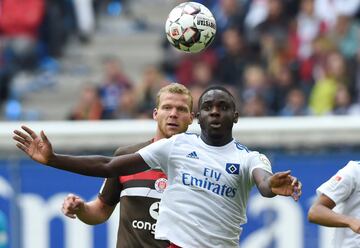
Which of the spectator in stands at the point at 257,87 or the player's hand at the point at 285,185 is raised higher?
the spectator in stands at the point at 257,87

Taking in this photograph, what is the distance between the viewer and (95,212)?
9195 millimetres

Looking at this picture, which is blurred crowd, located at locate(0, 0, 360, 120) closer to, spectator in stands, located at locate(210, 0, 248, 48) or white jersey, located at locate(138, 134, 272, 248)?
spectator in stands, located at locate(210, 0, 248, 48)

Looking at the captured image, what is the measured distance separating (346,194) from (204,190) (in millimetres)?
1001

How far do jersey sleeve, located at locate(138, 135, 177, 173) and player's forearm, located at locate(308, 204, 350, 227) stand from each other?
39.5 inches

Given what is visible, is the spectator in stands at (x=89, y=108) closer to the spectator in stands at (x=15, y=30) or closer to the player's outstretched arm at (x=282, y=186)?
the spectator in stands at (x=15, y=30)

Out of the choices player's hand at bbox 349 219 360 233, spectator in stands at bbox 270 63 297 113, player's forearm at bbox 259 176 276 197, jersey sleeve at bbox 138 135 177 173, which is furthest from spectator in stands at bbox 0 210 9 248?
player's forearm at bbox 259 176 276 197

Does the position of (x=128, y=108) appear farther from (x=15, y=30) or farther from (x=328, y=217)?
(x=328, y=217)

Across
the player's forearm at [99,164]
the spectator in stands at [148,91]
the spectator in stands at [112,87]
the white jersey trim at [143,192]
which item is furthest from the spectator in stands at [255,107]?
the player's forearm at [99,164]

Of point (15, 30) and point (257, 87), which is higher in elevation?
point (15, 30)

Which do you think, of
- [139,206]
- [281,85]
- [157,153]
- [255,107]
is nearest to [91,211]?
[139,206]

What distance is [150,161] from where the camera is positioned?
795 centimetres

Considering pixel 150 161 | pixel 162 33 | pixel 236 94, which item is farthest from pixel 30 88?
pixel 150 161

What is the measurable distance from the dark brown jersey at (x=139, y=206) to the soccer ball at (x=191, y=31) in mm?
817

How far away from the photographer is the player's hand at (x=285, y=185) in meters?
7.21
